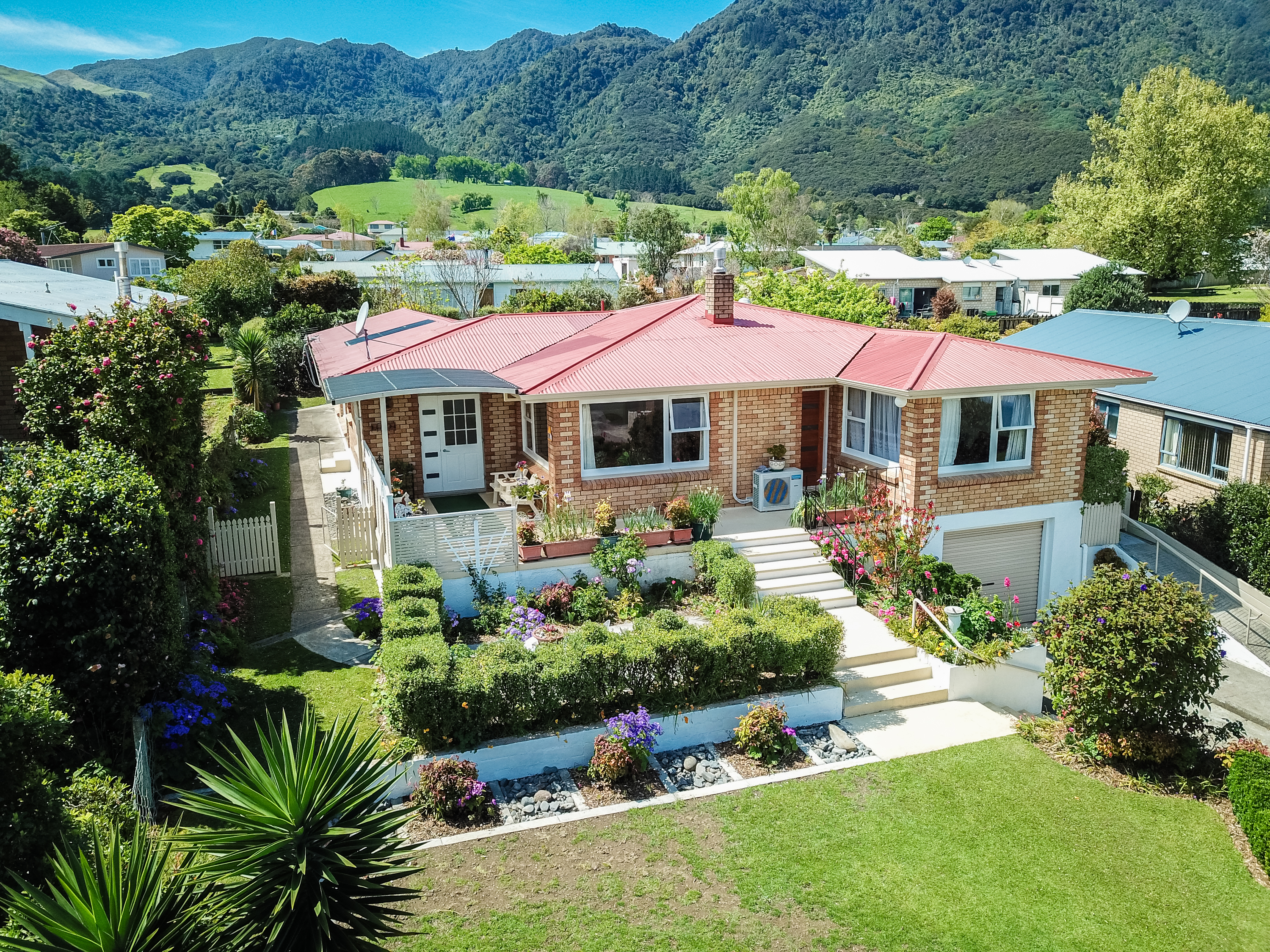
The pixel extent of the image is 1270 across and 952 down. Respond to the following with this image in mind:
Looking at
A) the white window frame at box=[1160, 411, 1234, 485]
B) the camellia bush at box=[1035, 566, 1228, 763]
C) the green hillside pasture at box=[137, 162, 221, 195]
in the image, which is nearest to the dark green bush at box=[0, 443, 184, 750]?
the camellia bush at box=[1035, 566, 1228, 763]

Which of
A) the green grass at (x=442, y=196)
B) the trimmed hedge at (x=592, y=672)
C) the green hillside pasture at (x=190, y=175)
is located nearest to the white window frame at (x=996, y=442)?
the trimmed hedge at (x=592, y=672)

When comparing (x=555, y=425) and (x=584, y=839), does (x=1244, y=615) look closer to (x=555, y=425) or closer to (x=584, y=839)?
(x=555, y=425)

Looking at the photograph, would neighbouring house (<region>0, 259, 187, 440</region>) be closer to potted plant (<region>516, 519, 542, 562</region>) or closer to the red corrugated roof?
the red corrugated roof

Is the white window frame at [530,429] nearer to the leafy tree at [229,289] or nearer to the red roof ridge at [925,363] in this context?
the red roof ridge at [925,363]

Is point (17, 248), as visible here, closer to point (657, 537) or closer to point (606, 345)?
point (606, 345)

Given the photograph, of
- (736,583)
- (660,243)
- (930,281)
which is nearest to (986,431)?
(736,583)

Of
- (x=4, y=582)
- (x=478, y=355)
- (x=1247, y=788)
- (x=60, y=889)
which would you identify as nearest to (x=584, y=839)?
(x=60, y=889)
